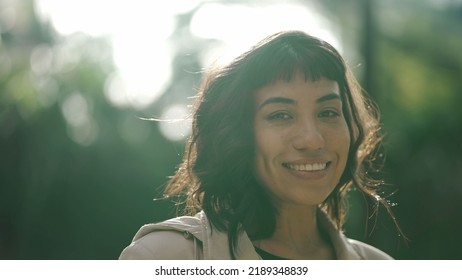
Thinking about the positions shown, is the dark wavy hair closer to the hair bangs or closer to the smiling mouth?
the hair bangs

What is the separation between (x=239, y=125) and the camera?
2674 mm

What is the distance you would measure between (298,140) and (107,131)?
13.3 metres

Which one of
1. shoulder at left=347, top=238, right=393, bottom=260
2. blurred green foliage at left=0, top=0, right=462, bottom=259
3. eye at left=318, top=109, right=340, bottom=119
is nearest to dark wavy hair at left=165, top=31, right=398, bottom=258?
eye at left=318, top=109, right=340, bottom=119

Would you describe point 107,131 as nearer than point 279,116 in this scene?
No

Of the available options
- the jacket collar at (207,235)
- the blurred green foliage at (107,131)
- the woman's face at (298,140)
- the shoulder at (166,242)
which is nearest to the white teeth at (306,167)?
the woman's face at (298,140)

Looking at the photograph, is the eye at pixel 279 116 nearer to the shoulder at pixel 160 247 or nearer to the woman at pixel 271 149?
the woman at pixel 271 149

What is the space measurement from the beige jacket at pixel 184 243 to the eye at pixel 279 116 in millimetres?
397

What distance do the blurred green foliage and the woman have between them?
25.3 feet

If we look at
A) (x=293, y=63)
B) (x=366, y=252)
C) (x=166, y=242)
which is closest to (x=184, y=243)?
(x=166, y=242)

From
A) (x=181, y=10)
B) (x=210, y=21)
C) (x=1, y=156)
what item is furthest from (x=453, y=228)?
(x=1, y=156)

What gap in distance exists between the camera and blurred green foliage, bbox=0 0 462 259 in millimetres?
10750

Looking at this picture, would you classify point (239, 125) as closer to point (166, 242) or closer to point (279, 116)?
point (279, 116)

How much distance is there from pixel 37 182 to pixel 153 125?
308 centimetres

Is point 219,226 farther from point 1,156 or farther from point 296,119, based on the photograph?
point 1,156
